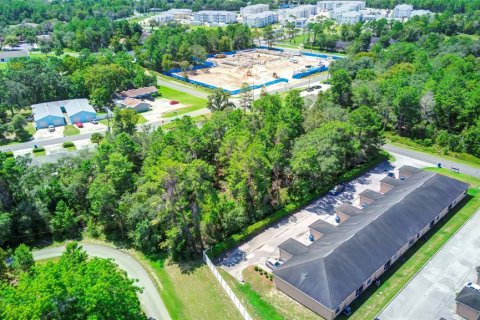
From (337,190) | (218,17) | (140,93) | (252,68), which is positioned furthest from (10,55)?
(337,190)

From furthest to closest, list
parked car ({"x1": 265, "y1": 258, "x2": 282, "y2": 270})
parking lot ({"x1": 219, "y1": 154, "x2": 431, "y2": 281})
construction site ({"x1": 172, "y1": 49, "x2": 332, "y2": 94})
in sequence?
construction site ({"x1": 172, "y1": 49, "x2": 332, "y2": 94}) < parking lot ({"x1": 219, "y1": 154, "x2": 431, "y2": 281}) < parked car ({"x1": 265, "y1": 258, "x2": 282, "y2": 270})

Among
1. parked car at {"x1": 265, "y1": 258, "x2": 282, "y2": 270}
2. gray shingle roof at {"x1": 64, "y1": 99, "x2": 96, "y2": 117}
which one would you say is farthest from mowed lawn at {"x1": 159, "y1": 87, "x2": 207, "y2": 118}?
parked car at {"x1": 265, "y1": 258, "x2": 282, "y2": 270}

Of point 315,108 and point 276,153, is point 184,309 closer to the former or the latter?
point 276,153

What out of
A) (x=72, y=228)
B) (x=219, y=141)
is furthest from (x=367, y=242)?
(x=72, y=228)

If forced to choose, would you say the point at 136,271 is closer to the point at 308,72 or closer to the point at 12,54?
→ the point at 308,72

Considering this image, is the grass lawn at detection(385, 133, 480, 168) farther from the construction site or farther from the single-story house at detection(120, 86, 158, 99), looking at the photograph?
the single-story house at detection(120, 86, 158, 99)

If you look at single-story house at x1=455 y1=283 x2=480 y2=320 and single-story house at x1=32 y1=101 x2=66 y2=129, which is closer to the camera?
single-story house at x1=455 y1=283 x2=480 y2=320

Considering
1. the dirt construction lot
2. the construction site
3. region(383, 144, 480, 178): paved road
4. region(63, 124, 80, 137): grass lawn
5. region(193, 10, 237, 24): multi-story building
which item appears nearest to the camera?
region(383, 144, 480, 178): paved road
